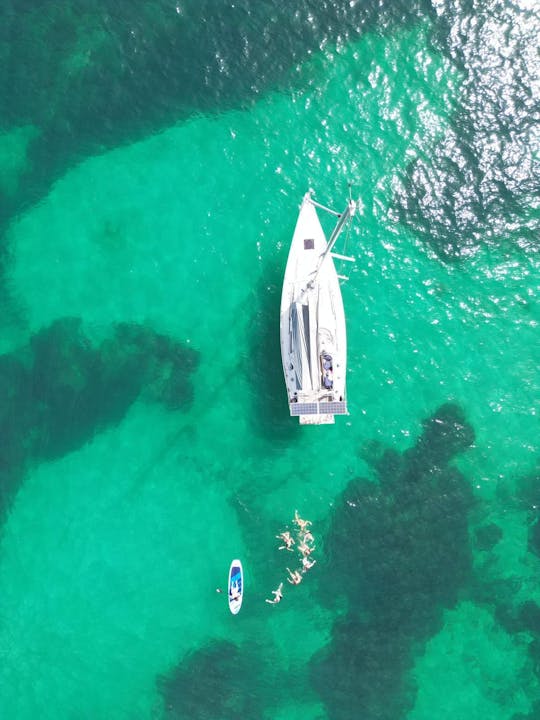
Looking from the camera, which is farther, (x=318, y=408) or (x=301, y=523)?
(x=301, y=523)

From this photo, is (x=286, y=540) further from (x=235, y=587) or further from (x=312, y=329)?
(x=312, y=329)

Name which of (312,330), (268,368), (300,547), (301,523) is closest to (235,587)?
(300,547)

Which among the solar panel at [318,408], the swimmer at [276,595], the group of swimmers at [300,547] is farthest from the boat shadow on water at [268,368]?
the swimmer at [276,595]

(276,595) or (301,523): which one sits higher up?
(301,523)

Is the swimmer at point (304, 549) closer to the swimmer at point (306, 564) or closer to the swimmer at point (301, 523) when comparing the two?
the swimmer at point (306, 564)

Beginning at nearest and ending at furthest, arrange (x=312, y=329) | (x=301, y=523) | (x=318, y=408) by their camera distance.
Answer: (x=318, y=408)
(x=312, y=329)
(x=301, y=523)

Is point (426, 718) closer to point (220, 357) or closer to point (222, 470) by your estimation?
point (222, 470)

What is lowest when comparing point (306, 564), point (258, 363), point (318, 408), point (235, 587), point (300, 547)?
point (235, 587)

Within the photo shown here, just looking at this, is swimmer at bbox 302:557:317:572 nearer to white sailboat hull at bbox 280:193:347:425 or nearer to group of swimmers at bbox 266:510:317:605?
group of swimmers at bbox 266:510:317:605

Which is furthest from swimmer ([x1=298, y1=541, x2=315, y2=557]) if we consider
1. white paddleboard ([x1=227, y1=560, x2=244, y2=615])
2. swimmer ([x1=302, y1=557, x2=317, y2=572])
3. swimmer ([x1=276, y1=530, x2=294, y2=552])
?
white paddleboard ([x1=227, y1=560, x2=244, y2=615])
